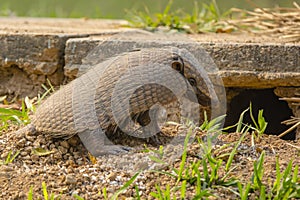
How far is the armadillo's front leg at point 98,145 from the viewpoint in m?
3.45

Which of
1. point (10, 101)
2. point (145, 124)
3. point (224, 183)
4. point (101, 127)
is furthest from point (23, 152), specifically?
point (10, 101)

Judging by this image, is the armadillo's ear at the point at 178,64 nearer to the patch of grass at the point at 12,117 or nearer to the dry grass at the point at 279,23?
the patch of grass at the point at 12,117

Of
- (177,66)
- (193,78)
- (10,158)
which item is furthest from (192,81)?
(10,158)

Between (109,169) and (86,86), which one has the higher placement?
(86,86)

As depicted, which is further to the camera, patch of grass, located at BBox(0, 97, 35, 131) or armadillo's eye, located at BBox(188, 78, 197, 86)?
patch of grass, located at BBox(0, 97, 35, 131)

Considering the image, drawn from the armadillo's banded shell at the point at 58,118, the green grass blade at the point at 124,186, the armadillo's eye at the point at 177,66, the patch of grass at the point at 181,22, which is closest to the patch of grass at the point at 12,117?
the armadillo's banded shell at the point at 58,118

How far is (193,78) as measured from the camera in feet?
11.5

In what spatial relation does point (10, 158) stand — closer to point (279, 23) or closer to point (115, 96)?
point (115, 96)

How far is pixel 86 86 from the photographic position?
137 inches

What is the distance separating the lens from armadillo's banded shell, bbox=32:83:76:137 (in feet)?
11.3

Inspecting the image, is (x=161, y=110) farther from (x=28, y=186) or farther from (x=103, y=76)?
(x=28, y=186)

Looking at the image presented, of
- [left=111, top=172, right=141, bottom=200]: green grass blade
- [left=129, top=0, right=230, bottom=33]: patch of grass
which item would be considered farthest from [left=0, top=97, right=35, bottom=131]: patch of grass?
[left=129, top=0, right=230, bottom=33]: patch of grass

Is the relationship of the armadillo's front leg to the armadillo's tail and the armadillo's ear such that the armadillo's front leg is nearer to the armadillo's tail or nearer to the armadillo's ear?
the armadillo's tail

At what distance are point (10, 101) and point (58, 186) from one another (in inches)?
74.1
